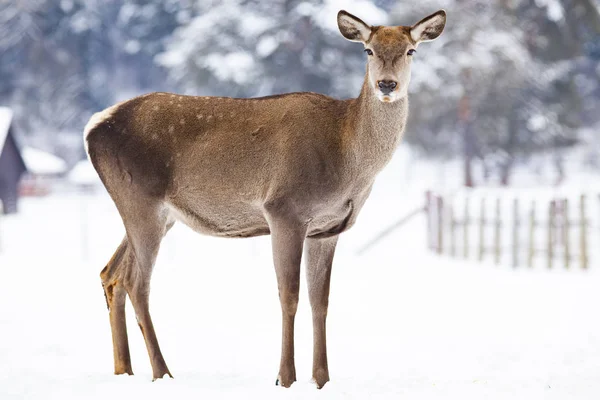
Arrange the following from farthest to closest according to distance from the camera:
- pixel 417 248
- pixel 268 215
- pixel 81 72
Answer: pixel 81 72 → pixel 417 248 → pixel 268 215

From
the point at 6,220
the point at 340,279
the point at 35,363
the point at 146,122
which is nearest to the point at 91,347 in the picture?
the point at 35,363

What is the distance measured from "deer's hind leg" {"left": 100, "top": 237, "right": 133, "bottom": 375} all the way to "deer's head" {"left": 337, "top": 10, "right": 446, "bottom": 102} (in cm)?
238

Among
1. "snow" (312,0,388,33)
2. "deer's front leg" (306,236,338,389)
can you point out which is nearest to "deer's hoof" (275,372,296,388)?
"deer's front leg" (306,236,338,389)

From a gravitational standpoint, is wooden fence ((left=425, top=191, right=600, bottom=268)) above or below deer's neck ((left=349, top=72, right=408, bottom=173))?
below

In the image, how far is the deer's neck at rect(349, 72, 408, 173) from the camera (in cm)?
530

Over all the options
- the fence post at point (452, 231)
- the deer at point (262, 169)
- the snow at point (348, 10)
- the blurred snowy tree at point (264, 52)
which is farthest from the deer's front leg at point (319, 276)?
the blurred snowy tree at point (264, 52)

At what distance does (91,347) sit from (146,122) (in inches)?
103

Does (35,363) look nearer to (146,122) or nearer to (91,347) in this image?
(91,347)

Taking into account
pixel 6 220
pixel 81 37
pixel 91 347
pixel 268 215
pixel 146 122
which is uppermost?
pixel 81 37

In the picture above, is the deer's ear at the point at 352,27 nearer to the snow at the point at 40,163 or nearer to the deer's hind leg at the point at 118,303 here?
the deer's hind leg at the point at 118,303

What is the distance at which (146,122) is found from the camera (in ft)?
18.6

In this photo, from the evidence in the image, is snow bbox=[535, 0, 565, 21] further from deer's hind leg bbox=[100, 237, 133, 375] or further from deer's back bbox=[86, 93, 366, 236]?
deer's hind leg bbox=[100, 237, 133, 375]

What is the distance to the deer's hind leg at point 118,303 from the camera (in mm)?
5812

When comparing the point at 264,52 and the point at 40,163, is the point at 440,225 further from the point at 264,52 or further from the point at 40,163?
the point at 40,163
